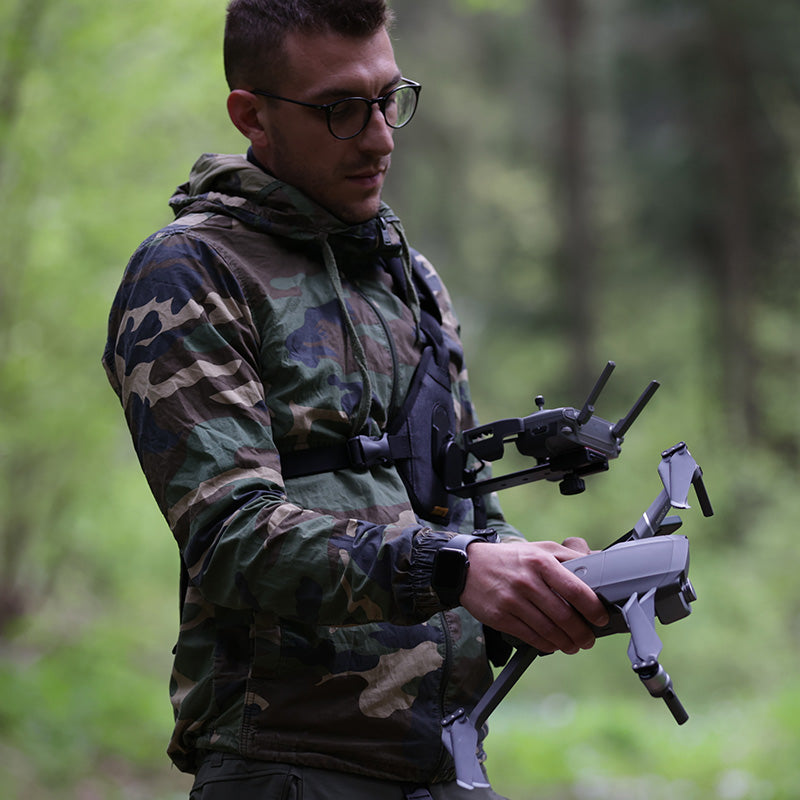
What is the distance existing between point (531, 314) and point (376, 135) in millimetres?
15473

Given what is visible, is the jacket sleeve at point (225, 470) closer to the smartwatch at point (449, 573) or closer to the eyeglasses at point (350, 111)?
the smartwatch at point (449, 573)

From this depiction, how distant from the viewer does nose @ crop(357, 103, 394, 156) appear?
2.40 m

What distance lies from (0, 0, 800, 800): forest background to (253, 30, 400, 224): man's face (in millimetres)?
4238

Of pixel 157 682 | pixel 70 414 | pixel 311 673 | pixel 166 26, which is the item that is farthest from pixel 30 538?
pixel 311 673

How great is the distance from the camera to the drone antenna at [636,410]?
6.97 feet

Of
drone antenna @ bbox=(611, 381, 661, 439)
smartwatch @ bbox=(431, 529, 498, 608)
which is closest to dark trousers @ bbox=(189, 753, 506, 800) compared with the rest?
smartwatch @ bbox=(431, 529, 498, 608)

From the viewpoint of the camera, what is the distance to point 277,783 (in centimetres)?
207

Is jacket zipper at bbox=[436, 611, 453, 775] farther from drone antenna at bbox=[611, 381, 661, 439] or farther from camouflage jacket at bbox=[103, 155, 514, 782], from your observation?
drone antenna at bbox=[611, 381, 661, 439]

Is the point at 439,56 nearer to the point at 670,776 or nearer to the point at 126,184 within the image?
the point at 126,184

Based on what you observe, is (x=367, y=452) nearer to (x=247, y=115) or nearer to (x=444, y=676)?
(x=444, y=676)

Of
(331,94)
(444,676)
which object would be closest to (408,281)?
(331,94)

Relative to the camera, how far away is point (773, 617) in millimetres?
12547

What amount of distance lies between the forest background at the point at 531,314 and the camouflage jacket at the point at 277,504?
445cm

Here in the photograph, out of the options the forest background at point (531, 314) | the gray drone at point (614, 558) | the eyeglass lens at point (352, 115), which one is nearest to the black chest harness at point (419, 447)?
the gray drone at point (614, 558)
